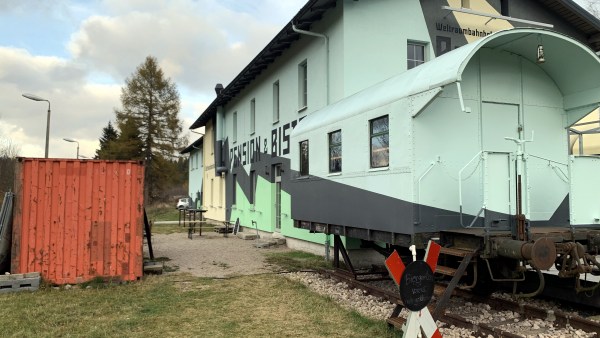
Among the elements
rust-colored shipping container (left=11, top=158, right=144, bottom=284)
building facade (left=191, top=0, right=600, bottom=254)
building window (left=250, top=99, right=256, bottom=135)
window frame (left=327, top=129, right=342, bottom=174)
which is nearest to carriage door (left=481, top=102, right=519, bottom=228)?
building facade (left=191, top=0, right=600, bottom=254)

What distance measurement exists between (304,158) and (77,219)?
491 centimetres

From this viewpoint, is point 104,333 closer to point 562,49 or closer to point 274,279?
point 274,279

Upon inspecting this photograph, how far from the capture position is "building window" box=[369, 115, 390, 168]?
747 cm

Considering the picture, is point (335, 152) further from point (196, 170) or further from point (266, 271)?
point (196, 170)

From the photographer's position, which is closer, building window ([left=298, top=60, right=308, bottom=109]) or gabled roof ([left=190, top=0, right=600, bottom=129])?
gabled roof ([left=190, top=0, right=600, bottom=129])

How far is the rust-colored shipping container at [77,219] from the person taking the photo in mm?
9117

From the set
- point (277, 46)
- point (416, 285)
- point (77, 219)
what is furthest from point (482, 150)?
point (277, 46)

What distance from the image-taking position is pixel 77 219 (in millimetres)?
9391

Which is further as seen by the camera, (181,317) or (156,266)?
(156,266)

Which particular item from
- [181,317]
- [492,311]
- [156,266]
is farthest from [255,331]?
[156,266]

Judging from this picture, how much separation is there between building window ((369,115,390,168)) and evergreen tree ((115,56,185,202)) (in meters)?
39.6

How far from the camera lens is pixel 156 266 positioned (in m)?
10.7

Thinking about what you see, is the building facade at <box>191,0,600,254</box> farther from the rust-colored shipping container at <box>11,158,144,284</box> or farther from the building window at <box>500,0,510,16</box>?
the rust-colored shipping container at <box>11,158,144,284</box>

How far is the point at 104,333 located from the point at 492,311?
5.54 m
